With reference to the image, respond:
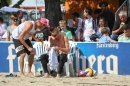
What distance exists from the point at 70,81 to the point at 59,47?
1167 millimetres

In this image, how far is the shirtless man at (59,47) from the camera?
11258 mm

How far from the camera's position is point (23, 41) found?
36.6 feet

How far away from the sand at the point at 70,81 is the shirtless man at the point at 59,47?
0.30m

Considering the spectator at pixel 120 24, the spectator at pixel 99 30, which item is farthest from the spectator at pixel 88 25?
the spectator at pixel 120 24

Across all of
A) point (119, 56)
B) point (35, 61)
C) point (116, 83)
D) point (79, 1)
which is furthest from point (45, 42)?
point (79, 1)

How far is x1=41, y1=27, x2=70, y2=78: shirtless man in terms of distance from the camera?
11258mm

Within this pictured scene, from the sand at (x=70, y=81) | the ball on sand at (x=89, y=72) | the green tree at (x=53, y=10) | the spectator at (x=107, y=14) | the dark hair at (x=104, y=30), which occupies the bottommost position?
the sand at (x=70, y=81)

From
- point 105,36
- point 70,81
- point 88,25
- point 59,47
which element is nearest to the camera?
point 70,81

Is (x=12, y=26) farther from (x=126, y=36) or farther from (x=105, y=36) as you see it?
(x=126, y=36)

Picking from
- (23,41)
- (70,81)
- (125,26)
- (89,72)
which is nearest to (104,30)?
(125,26)

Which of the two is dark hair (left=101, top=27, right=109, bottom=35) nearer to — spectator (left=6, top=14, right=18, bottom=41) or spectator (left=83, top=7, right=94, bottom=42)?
spectator (left=83, top=7, right=94, bottom=42)

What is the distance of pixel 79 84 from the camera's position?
997cm

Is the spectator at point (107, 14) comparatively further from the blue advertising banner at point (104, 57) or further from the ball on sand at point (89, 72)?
the ball on sand at point (89, 72)

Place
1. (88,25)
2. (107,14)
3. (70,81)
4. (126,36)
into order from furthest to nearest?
1. (107,14)
2. (88,25)
3. (126,36)
4. (70,81)
